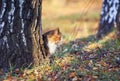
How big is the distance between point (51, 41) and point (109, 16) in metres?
2.73

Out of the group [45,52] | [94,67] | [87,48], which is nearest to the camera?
[94,67]

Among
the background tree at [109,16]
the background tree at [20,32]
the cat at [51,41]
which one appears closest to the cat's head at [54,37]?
the cat at [51,41]

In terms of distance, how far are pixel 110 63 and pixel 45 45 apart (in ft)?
3.01

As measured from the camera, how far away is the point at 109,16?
874cm

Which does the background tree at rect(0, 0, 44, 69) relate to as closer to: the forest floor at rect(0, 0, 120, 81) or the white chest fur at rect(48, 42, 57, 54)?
the forest floor at rect(0, 0, 120, 81)

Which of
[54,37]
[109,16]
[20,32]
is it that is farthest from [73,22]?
[20,32]

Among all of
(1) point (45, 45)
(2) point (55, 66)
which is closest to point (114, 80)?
(2) point (55, 66)

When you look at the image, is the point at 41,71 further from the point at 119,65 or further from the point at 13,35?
the point at 119,65

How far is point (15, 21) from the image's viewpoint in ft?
18.6

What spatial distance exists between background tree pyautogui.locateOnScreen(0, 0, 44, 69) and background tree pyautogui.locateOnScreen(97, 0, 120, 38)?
9.35 feet

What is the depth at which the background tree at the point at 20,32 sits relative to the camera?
5641mm

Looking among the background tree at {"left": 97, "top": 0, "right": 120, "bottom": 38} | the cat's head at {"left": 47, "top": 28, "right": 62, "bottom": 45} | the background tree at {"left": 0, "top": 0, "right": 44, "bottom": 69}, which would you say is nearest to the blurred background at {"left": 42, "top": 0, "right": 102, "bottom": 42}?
the background tree at {"left": 97, "top": 0, "right": 120, "bottom": 38}

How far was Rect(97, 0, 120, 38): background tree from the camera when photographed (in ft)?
27.9

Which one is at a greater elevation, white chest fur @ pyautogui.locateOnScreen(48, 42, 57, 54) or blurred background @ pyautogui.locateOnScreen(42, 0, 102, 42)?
white chest fur @ pyautogui.locateOnScreen(48, 42, 57, 54)
